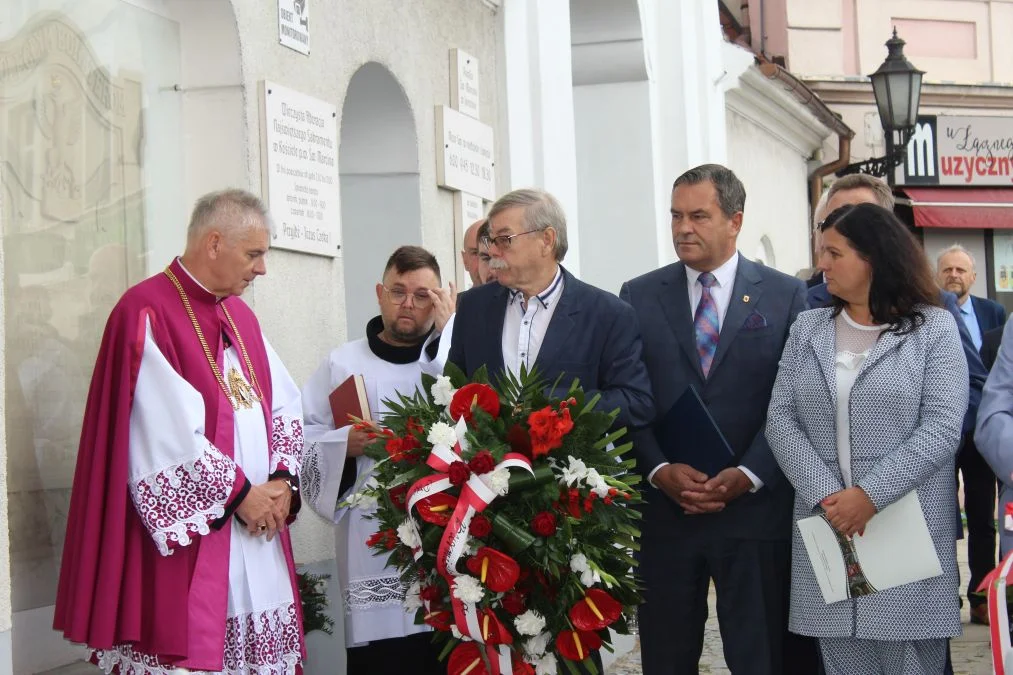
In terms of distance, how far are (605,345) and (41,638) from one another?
7.00 ft

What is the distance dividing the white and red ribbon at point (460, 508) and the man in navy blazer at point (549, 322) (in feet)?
2.02

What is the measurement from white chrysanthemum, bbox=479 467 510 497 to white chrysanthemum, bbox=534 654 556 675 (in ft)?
1.69

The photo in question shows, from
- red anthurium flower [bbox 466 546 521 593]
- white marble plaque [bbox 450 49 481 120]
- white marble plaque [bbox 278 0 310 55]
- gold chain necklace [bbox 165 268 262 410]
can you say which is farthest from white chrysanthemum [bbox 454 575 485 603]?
white marble plaque [bbox 450 49 481 120]

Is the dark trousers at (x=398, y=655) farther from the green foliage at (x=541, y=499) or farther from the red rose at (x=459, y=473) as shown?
the red rose at (x=459, y=473)

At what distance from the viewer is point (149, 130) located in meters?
5.84

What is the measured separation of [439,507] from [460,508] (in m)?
0.08

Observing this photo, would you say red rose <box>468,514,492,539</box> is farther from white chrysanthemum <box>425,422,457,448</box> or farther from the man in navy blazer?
the man in navy blazer

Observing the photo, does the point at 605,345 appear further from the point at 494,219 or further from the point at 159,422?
the point at 159,422

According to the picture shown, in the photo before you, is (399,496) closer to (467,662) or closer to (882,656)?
(467,662)

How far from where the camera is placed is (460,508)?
4.18m

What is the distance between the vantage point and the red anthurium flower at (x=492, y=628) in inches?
165

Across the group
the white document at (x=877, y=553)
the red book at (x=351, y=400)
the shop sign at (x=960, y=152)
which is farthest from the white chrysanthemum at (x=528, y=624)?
the shop sign at (x=960, y=152)

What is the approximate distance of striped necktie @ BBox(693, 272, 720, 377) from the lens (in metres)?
5.21

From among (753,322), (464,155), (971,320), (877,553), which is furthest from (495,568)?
(971,320)
